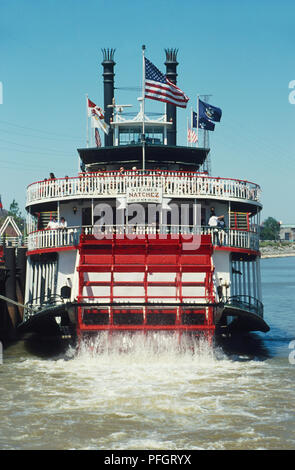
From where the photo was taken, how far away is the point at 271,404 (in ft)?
39.1

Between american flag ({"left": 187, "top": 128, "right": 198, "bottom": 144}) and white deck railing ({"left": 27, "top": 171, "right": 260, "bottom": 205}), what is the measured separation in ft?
18.5

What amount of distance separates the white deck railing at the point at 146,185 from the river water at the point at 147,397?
406cm

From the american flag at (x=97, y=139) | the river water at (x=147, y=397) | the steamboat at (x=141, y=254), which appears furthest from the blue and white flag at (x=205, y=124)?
the river water at (x=147, y=397)

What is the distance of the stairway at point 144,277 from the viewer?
1545 centimetres

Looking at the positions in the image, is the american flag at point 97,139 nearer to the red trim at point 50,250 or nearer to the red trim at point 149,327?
the red trim at point 50,250

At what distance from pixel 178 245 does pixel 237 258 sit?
2.84 meters

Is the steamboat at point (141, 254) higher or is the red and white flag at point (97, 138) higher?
the red and white flag at point (97, 138)

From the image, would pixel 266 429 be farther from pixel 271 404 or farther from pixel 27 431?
pixel 27 431

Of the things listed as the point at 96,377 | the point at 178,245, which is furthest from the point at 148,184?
the point at 96,377

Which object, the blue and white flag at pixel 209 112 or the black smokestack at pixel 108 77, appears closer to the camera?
the blue and white flag at pixel 209 112

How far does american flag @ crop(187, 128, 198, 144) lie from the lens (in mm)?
22891

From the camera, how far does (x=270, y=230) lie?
17638cm

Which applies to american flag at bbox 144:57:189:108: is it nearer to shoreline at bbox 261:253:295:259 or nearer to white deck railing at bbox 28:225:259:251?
white deck railing at bbox 28:225:259:251

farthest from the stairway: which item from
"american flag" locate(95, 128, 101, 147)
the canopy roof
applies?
"american flag" locate(95, 128, 101, 147)
